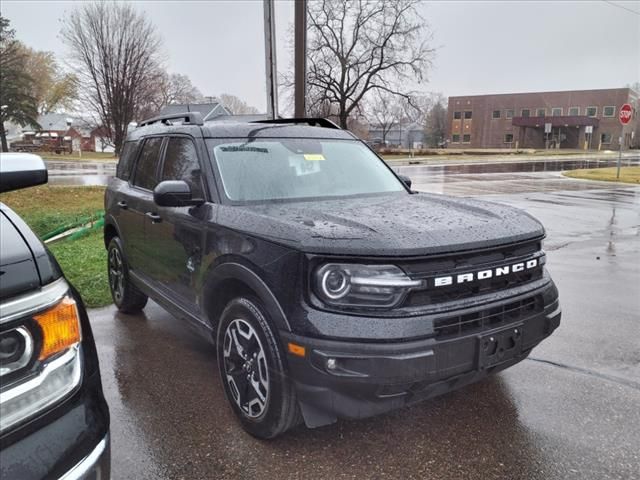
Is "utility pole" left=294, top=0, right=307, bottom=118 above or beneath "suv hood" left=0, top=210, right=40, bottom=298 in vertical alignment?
above

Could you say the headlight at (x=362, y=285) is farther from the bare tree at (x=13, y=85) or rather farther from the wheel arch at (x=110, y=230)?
the bare tree at (x=13, y=85)

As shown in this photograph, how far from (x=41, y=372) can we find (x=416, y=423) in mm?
2274

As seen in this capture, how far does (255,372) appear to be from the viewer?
2885 millimetres

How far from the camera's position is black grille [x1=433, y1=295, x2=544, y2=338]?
2.51 metres

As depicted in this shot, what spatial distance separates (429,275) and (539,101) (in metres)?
84.2

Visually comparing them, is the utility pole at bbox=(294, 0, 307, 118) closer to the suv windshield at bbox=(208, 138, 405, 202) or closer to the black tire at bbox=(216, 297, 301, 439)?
the suv windshield at bbox=(208, 138, 405, 202)

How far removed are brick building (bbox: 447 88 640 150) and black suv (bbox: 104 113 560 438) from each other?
241ft

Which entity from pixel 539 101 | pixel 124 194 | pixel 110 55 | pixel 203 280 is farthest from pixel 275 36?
pixel 539 101

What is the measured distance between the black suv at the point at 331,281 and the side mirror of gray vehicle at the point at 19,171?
1.18m

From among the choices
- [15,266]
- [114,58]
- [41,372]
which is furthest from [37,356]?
[114,58]

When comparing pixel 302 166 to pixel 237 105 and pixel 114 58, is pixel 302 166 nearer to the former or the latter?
pixel 114 58

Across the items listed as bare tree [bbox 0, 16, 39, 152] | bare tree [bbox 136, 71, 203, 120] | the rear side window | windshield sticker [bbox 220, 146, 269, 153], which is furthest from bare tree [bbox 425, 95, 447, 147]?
windshield sticker [bbox 220, 146, 269, 153]

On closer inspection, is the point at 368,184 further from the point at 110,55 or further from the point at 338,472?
the point at 110,55

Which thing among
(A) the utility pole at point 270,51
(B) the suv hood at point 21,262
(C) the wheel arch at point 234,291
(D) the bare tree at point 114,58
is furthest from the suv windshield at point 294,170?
(D) the bare tree at point 114,58
